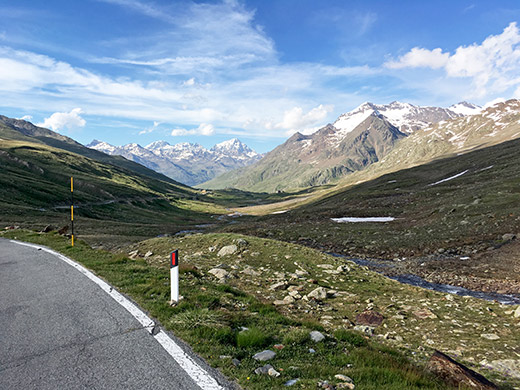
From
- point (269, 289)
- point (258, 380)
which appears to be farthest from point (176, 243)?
point (258, 380)

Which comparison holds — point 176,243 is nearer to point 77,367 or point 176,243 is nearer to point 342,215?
point 77,367

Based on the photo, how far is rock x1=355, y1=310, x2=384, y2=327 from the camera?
1045 cm

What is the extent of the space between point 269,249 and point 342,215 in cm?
3547

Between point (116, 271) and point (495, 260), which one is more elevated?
point (116, 271)

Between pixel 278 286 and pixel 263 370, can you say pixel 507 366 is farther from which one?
pixel 278 286

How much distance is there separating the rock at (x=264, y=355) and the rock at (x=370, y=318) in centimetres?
526

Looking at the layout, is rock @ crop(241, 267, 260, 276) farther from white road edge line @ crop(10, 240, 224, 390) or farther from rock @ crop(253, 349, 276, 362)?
rock @ crop(253, 349, 276, 362)

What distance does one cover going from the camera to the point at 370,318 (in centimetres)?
1072

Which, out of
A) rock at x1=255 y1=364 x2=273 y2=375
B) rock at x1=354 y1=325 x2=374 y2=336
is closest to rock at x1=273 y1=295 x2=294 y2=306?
rock at x1=354 y1=325 x2=374 y2=336

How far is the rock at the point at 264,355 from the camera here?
6.41 metres

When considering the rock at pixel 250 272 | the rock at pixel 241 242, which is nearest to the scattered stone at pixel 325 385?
the rock at pixel 250 272

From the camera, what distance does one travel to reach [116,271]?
45.7 ft

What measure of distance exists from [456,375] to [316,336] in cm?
318

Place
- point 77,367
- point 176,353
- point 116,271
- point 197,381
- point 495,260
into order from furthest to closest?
point 495,260 < point 116,271 < point 176,353 < point 77,367 < point 197,381
